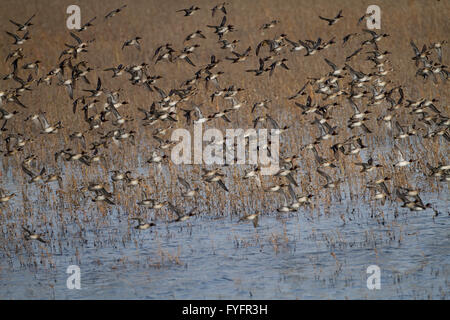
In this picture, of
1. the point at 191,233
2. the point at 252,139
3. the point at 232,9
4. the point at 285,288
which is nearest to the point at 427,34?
the point at 232,9

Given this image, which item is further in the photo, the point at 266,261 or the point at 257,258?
the point at 257,258

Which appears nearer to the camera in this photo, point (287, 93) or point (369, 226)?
point (369, 226)

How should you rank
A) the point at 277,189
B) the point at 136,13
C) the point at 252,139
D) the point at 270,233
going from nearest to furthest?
the point at 270,233 < the point at 277,189 < the point at 252,139 < the point at 136,13

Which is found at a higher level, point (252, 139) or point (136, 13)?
point (136, 13)

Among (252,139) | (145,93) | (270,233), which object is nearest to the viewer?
(270,233)

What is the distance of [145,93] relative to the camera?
77.8 ft

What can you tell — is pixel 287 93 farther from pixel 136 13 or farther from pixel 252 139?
pixel 136 13

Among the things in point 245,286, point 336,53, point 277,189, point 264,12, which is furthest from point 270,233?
point 264,12

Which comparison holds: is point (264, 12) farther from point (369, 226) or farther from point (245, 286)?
point (245, 286)

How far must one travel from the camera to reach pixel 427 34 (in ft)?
82.9

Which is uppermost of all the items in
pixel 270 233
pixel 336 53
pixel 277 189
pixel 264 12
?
pixel 264 12

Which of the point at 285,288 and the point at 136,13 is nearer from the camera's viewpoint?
the point at 285,288

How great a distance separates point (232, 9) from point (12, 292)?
69.8 ft

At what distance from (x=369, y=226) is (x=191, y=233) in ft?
11.1
